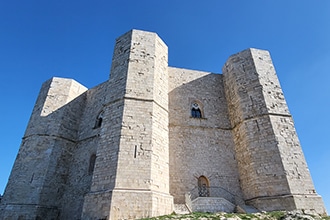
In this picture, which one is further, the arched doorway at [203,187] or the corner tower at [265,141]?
the arched doorway at [203,187]

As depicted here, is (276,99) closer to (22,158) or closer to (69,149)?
(69,149)

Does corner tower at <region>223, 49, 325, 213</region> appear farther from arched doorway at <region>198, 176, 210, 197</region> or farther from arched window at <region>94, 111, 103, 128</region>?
arched window at <region>94, 111, 103, 128</region>

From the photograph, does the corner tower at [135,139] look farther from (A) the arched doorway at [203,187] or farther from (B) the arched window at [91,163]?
(B) the arched window at [91,163]

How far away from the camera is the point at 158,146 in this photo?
348 inches

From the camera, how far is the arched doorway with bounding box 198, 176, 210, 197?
9.82 metres

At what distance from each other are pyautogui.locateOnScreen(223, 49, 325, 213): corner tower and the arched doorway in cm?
164

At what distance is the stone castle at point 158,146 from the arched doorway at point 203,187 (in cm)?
5

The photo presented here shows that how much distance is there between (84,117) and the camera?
1364 centimetres

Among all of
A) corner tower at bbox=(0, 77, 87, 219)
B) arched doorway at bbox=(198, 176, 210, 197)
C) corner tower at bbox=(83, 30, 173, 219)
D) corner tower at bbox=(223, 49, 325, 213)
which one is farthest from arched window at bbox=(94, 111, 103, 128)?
corner tower at bbox=(223, 49, 325, 213)

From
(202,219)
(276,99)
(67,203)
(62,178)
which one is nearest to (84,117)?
(62,178)

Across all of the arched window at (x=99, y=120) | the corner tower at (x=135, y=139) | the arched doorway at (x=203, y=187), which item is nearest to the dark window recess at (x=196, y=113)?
the corner tower at (x=135, y=139)

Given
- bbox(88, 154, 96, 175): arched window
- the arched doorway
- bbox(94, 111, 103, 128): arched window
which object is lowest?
the arched doorway

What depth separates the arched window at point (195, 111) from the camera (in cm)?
1199

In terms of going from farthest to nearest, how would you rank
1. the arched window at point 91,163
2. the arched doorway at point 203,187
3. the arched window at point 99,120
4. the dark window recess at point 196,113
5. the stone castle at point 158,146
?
1. the arched window at point 99,120
2. the dark window recess at point 196,113
3. the arched window at point 91,163
4. the arched doorway at point 203,187
5. the stone castle at point 158,146
